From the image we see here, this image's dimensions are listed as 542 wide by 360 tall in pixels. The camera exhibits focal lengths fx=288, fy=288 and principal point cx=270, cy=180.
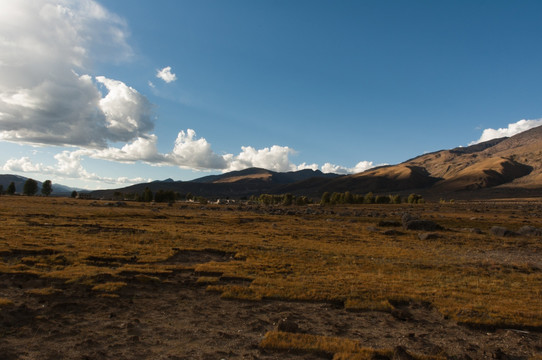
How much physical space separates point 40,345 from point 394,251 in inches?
1604

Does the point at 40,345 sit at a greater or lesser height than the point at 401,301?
greater

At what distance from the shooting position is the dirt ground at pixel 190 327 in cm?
1203

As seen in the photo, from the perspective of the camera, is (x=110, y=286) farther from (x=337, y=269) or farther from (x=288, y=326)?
(x=337, y=269)

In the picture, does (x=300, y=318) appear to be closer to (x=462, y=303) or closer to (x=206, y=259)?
(x=462, y=303)

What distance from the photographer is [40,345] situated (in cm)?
1188

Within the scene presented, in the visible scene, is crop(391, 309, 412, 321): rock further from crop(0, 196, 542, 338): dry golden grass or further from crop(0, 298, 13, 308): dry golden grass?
crop(0, 298, 13, 308): dry golden grass

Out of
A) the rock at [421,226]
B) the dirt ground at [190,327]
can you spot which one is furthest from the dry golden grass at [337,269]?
the rock at [421,226]

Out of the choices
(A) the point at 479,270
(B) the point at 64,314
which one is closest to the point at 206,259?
(B) the point at 64,314

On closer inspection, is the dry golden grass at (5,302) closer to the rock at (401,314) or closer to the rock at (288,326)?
the rock at (288,326)

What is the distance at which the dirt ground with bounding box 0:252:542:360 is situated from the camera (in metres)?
12.0

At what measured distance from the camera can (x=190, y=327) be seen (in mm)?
14461

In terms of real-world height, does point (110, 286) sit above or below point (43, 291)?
below

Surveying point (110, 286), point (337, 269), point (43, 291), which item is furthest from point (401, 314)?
point (43, 291)

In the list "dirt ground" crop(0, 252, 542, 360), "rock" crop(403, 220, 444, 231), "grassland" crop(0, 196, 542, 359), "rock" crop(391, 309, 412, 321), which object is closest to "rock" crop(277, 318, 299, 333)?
"dirt ground" crop(0, 252, 542, 360)
